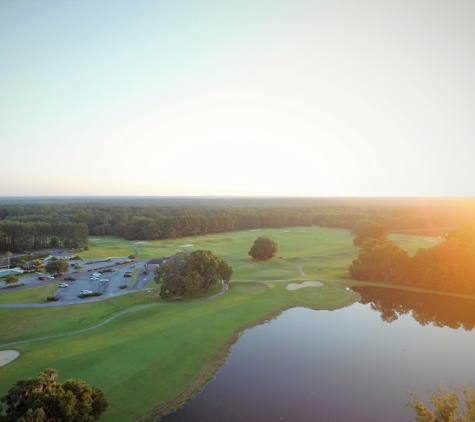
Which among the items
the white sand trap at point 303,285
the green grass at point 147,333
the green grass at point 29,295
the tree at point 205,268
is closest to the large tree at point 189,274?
the tree at point 205,268

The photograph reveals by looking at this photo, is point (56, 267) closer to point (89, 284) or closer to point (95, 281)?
point (95, 281)

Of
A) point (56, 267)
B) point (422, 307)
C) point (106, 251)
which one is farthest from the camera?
point (106, 251)

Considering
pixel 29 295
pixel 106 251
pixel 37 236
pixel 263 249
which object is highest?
pixel 263 249

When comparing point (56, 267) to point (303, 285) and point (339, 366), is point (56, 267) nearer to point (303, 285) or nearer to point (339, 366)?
point (303, 285)

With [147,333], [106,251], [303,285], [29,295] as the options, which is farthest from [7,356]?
[106,251]

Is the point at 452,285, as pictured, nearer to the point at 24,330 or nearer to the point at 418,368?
Answer: the point at 418,368

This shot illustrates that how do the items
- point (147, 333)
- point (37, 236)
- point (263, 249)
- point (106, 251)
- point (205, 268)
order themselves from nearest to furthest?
point (147, 333), point (205, 268), point (263, 249), point (106, 251), point (37, 236)

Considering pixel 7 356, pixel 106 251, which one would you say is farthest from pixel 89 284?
pixel 106 251

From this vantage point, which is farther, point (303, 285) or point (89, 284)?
point (303, 285)

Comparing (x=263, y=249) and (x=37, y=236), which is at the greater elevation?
(x=263, y=249)
